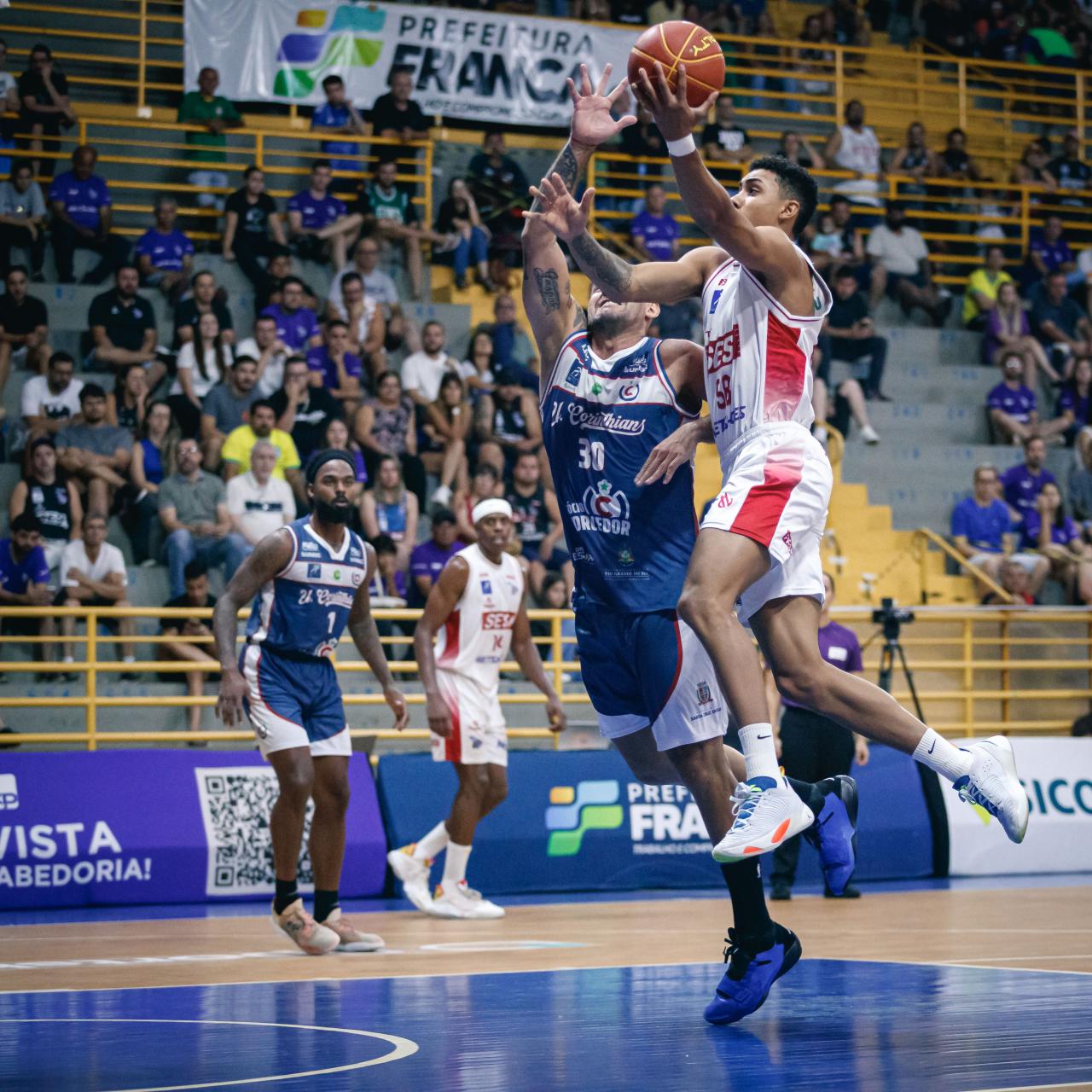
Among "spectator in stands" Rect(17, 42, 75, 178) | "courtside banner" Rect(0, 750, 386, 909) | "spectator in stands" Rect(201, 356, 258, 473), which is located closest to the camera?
"courtside banner" Rect(0, 750, 386, 909)

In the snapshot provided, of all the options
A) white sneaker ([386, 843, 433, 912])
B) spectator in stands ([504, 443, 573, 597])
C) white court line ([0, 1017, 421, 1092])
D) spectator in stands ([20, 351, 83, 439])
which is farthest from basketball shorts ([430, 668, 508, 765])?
white court line ([0, 1017, 421, 1092])

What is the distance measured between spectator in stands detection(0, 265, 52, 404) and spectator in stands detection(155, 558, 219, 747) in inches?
120

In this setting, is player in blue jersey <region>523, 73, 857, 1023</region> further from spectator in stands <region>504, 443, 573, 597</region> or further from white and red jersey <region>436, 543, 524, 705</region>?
spectator in stands <region>504, 443, 573, 597</region>

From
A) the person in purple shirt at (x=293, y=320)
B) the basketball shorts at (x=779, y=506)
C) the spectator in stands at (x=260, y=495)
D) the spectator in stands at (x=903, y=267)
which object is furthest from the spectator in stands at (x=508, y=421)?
the basketball shorts at (x=779, y=506)

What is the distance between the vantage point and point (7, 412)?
16.2 metres

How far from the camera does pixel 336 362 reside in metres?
17.0

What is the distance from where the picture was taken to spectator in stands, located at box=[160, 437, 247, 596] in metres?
14.8

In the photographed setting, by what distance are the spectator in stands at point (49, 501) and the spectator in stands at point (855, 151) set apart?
37.4 ft

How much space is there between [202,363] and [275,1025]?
10958 mm

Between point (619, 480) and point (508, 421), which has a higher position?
point (508, 421)

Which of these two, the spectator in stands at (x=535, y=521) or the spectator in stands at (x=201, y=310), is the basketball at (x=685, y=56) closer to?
the spectator in stands at (x=535, y=521)

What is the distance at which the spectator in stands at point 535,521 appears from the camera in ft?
53.9

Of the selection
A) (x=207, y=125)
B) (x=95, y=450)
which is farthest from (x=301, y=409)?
(x=207, y=125)

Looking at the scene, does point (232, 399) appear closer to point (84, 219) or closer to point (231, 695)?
point (84, 219)
